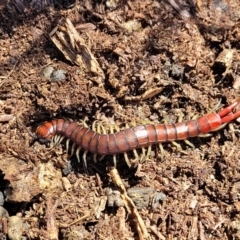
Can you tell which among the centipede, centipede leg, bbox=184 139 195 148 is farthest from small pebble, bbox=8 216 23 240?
centipede leg, bbox=184 139 195 148

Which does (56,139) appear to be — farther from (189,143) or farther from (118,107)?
(189,143)

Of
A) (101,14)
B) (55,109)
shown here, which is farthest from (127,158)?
(101,14)

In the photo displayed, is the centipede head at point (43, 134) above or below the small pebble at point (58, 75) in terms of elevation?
below

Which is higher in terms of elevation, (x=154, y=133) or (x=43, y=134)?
(x=154, y=133)

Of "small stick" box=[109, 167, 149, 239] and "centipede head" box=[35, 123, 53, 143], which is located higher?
"centipede head" box=[35, 123, 53, 143]

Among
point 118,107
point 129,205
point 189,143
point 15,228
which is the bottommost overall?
point 15,228

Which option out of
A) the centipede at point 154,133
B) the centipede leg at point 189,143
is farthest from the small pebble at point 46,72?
the centipede leg at point 189,143

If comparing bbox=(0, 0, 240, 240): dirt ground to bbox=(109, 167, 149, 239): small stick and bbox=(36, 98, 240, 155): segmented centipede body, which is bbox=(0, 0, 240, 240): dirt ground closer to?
bbox=(109, 167, 149, 239): small stick

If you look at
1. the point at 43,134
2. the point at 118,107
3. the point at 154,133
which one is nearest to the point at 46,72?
the point at 43,134

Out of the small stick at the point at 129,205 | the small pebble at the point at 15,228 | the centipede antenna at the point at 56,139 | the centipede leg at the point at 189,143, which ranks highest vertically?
the centipede leg at the point at 189,143

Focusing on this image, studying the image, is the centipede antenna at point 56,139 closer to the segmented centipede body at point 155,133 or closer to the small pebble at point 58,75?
the segmented centipede body at point 155,133
